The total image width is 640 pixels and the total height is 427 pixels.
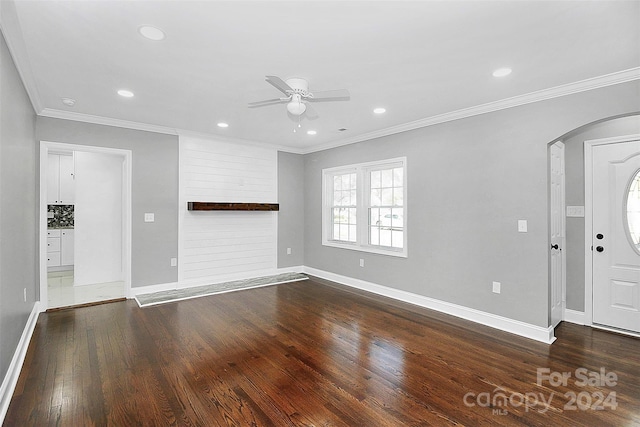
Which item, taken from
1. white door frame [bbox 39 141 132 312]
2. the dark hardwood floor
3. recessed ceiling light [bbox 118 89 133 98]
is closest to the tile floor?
white door frame [bbox 39 141 132 312]

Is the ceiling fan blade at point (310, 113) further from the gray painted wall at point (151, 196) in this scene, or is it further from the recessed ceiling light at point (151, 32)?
the gray painted wall at point (151, 196)

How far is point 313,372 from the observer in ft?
8.48

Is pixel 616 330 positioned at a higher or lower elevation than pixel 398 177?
lower

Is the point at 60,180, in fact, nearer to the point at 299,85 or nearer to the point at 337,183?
the point at 337,183

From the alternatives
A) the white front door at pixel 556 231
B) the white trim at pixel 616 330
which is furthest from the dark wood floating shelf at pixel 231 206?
the white trim at pixel 616 330

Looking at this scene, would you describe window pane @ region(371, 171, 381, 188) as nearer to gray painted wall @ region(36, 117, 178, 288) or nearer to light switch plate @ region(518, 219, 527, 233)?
light switch plate @ region(518, 219, 527, 233)

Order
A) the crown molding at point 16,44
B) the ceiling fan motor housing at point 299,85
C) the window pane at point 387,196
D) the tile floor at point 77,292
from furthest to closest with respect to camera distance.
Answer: the window pane at point 387,196 < the tile floor at point 77,292 < the ceiling fan motor housing at point 299,85 < the crown molding at point 16,44

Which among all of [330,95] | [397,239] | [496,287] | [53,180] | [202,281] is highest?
[330,95]

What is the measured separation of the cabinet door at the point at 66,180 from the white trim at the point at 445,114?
10.9 feet

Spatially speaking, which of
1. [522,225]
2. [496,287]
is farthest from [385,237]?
[522,225]

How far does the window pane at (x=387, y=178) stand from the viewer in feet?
16.3

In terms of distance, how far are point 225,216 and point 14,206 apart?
315cm

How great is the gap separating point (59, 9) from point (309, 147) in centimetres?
459

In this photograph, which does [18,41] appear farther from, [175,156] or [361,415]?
[361,415]
